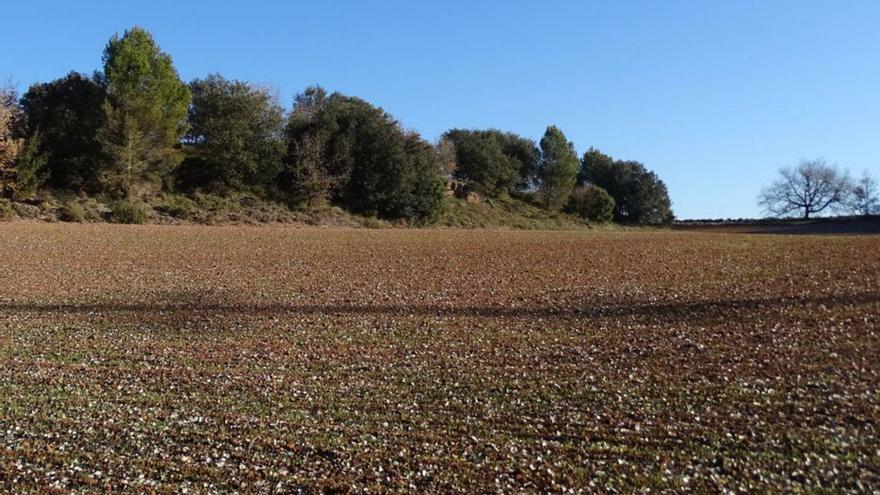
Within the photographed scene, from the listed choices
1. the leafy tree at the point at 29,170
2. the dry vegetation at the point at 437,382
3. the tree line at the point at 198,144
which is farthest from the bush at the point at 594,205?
the dry vegetation at the point at 437,382

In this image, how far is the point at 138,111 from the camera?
50.2m

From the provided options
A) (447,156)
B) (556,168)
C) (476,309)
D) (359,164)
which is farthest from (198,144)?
(556,168)

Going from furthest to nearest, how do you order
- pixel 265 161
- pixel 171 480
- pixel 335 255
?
1. pixel 265 161
2. pixel 335 255
3. pixel 171 480

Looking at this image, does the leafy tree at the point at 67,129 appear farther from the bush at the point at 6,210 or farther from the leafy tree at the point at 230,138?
the leafy tree at the point at 230,138

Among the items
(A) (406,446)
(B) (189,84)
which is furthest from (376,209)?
(A) (406,446)

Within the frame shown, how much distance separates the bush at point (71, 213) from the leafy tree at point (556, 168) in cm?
6428

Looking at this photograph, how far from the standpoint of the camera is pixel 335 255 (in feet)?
103

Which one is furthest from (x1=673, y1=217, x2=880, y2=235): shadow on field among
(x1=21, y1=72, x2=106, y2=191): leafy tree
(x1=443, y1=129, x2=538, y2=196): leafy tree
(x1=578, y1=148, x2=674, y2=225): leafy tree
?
(x1=21, y1=72, x2=106, y2=191): leafy tree

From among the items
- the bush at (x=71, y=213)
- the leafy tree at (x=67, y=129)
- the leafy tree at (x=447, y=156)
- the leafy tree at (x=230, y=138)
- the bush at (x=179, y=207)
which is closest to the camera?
the bush at (x=71, y=213)

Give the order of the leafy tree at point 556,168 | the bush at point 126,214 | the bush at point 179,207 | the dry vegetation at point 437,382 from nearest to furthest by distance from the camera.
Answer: the dry vegetation at point 437,382 < the bush at point 126,214 < the bush at point 179,207 < the leafy tree at point 556,168

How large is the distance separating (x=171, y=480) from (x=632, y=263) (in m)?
25.9

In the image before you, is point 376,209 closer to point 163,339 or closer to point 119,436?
point 163,339

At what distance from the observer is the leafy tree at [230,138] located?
56.2m

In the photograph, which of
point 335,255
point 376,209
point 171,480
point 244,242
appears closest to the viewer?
point 171,480
